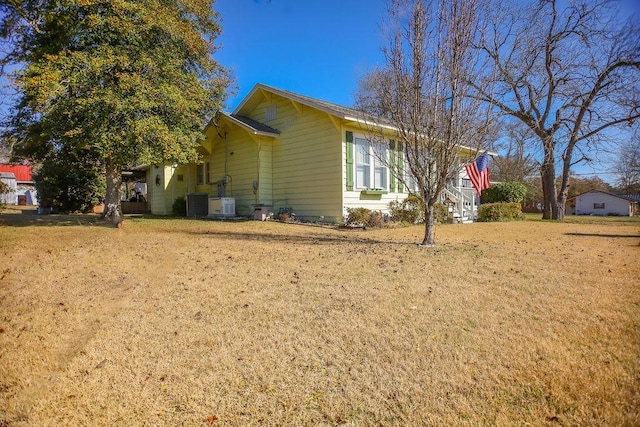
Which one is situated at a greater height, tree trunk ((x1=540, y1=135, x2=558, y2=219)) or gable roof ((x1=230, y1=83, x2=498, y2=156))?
gable roof ((x1=230, y1=83, x2=498, y2=156))

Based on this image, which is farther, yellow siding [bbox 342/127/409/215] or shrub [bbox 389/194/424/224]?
shrub [bbox 389/194/424/224]

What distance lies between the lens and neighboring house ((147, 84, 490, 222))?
13.3 metres

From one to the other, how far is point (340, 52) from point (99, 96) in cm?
825

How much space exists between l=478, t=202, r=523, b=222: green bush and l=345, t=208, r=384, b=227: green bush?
727 centimetres

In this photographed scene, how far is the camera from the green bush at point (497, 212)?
679 inches

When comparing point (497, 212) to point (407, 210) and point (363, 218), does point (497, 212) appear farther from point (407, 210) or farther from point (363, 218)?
point (363, 218)

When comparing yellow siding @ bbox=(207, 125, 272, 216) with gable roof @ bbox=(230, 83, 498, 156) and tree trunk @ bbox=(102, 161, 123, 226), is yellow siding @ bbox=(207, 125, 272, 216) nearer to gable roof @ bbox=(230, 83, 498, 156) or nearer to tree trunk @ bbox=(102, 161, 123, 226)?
gable roof @ bbox=(230, 83, 498, 156)

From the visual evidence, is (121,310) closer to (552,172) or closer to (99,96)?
(99,96)

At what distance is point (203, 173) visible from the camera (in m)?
19.0

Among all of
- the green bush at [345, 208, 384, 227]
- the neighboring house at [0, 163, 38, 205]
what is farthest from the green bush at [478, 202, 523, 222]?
the neighboring house at [0, 163, 38, 205]

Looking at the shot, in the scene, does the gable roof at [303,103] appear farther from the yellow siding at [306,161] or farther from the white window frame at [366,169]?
the white window frame at [366,169]

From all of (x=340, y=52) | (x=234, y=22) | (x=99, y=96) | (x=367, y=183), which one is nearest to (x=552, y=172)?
(x=367, y=183)

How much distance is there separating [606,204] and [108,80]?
146ft

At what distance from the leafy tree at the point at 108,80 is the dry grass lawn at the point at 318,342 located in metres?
5.58
